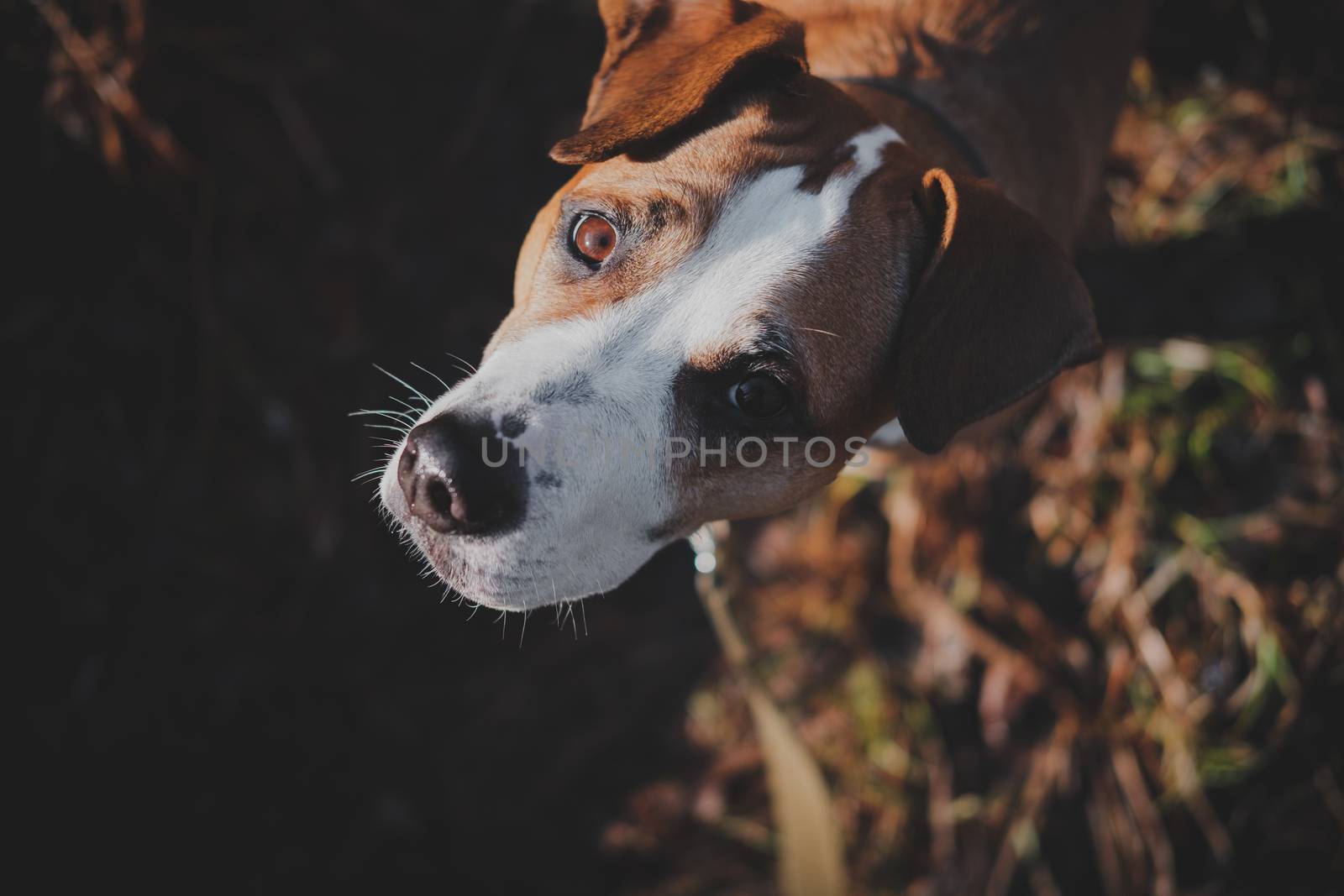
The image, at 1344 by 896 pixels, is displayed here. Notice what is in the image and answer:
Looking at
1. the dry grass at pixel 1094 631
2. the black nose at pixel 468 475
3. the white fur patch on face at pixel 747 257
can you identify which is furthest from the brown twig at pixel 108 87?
the dry grass at pixel 1094 631

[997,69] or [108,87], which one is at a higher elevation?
[108,87]

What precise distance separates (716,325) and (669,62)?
83 cm

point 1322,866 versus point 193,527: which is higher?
point 193,527

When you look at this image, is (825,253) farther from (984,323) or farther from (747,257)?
(984,323)

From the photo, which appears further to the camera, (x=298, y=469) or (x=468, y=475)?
(x=298, y=469)

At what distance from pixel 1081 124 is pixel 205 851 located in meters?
4.83

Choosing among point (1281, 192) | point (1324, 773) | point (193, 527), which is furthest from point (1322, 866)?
point (193, 527)

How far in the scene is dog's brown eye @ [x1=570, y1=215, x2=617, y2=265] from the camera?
230 centimetres

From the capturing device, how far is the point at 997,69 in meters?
3.04

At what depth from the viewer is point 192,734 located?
4.11m

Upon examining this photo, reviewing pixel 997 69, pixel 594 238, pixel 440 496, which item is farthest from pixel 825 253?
pixel 997 69

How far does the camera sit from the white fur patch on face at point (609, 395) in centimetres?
212

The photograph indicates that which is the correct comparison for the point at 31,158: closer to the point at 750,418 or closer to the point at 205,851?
the point at 205,851

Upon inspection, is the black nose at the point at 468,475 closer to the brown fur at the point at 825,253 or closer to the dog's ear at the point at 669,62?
the brown fur at the point at 825,253
